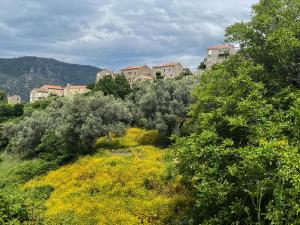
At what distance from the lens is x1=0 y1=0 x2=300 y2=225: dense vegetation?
69.3 ft

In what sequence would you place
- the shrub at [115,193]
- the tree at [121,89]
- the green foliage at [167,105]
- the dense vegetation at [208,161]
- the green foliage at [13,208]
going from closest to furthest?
the dense vegetation at [208,161]
the green foliage at [13,208]
the shrub at [115,193]
the green foliage at [167,105]
the tree at [121,89]

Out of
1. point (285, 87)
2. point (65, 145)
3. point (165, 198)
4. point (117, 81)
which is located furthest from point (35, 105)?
point (285, 87)

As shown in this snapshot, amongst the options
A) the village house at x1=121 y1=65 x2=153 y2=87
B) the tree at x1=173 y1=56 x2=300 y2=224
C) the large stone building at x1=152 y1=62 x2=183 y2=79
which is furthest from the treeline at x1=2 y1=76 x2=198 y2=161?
the village house at x1=121 y1=65 x2=153 y2=87

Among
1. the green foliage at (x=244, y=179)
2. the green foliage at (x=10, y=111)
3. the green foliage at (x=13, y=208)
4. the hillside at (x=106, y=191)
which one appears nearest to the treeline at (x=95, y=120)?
the hillside at (x=106, y=191)

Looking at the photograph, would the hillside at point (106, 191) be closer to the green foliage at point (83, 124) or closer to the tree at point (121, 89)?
the green foliage at point (83, 124)

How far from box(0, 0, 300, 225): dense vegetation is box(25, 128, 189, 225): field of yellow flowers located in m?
0.09

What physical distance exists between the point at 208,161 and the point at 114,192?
13.7 m

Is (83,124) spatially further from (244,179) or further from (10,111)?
(10,111)

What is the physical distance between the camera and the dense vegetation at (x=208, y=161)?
21.1 m

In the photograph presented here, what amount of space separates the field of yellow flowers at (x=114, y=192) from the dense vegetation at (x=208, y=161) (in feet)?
0.30

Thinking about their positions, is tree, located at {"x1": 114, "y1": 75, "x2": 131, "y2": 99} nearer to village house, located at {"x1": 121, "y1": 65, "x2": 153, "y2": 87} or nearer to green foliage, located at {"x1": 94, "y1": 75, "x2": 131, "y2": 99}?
green foliage, located at {"x1": 94, "y1": 75, "x2": 131, "y2": 99}

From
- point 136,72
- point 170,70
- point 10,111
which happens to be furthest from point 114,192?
point 136,72

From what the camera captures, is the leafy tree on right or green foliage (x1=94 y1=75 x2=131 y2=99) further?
green foliage (x1=94 y1=75 x2=131 y2=99)

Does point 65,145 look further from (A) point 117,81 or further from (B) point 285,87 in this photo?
(A) point 117,81
